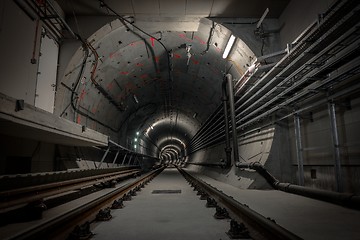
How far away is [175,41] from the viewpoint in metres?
9.86

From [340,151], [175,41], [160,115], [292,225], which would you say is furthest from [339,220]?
[160,115]

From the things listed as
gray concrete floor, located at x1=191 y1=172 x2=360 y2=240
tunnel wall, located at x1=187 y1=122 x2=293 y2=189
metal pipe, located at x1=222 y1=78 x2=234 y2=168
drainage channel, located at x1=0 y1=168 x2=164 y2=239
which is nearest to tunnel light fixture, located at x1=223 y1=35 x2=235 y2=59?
metal pipe, located at x1=222 y1=78 x2=234 y2=168

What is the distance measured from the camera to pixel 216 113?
1239cm

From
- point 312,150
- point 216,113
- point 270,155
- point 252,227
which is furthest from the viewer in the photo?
point 216,113

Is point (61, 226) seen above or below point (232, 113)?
below

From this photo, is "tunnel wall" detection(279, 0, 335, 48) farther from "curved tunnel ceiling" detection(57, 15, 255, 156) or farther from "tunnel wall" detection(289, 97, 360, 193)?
"tunnel wall" detection(289, 97, 360, 193)

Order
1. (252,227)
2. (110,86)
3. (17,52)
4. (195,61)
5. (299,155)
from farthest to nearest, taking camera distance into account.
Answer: (195,61) → (110,86) → (299,155) → (17,52) → (252,227)

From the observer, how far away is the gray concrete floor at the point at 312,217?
279 cm

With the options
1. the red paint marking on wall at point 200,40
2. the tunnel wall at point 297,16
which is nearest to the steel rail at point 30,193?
the tunnel wall at point 297,16

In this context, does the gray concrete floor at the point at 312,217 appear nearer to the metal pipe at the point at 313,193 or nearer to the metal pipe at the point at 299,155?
the metal pipe at the point at 313,193

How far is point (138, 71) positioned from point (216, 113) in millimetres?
4228

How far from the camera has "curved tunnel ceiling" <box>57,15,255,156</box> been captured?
8.05m

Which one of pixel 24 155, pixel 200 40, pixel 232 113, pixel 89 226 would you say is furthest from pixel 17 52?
pixel 232 113

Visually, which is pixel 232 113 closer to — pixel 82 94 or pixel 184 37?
pixel 184 37
